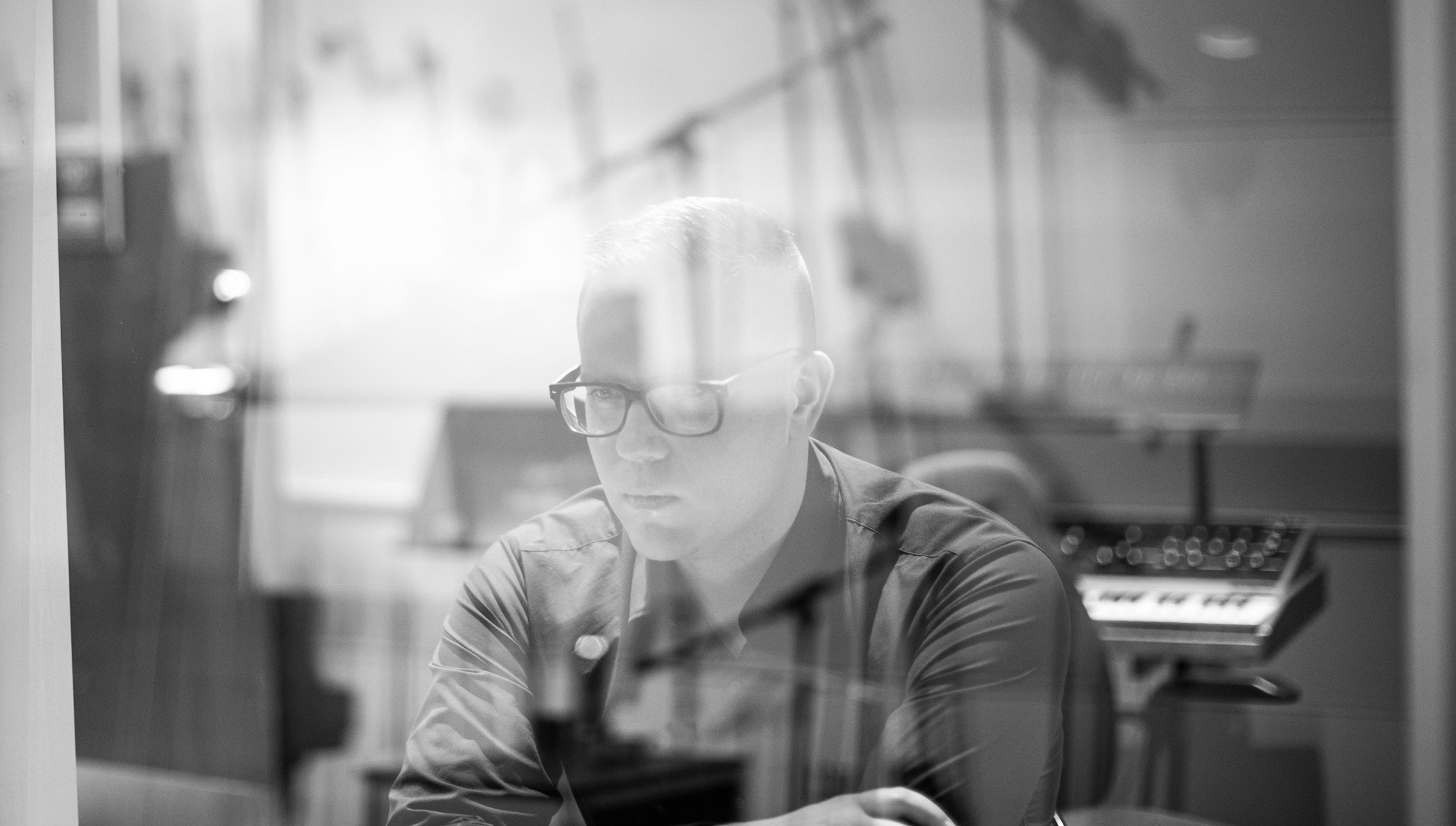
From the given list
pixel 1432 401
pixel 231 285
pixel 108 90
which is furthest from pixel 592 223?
pixel 1432 401

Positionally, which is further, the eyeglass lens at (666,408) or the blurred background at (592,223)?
the blurred background at (592,223)

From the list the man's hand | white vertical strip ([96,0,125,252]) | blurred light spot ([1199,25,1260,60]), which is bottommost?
the man's hand

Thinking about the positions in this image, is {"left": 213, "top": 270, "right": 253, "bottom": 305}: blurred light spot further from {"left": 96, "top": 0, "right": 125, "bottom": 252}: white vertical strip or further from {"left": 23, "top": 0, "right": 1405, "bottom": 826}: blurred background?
{"left": 96, "top": 0, "right": 125, "bottom": 252}: white vertical strip

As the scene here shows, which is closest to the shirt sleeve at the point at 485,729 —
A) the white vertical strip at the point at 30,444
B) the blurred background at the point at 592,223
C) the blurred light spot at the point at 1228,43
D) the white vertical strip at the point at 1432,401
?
the white vertical strip at the point at 30,444

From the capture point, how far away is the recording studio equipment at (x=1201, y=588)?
1.21 metres

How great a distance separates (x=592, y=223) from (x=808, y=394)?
49.6 inches

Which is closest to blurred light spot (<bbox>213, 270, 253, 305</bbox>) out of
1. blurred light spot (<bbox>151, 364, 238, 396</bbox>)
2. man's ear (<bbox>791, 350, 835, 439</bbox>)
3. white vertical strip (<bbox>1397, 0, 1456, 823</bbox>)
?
blurred light spot (<bbox>151, 364, 238, 396</bbox>)

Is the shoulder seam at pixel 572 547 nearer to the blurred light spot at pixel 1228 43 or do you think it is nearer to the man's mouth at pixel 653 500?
the man's mouth at pixel 653 500

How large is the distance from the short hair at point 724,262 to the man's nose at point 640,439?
2.8 inches

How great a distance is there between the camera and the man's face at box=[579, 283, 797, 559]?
646mm

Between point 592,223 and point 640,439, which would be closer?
point 640,439

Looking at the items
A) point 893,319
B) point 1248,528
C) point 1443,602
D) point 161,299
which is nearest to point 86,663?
point 1443,602

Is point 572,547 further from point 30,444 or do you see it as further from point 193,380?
point 193,380

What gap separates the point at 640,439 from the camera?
0.65 m
